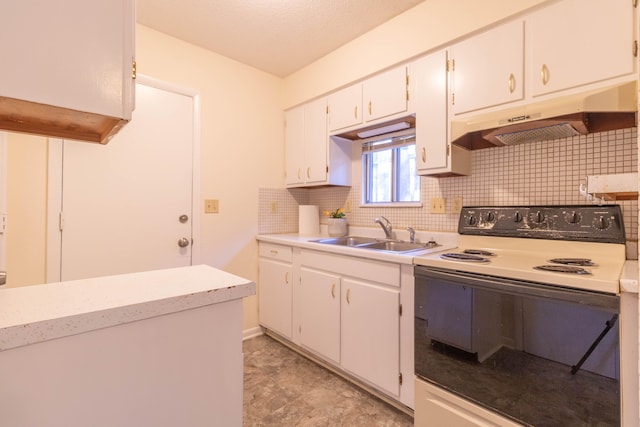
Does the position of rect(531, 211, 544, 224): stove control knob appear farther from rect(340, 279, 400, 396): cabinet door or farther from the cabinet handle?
rect(340, 279, 400, 396): cabinet door

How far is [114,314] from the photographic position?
64 cm

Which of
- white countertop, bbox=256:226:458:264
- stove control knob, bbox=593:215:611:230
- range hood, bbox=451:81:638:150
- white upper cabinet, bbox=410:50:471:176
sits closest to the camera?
range hood, bbox=451:81:638:150

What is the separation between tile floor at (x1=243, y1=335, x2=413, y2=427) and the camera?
5.41 ft

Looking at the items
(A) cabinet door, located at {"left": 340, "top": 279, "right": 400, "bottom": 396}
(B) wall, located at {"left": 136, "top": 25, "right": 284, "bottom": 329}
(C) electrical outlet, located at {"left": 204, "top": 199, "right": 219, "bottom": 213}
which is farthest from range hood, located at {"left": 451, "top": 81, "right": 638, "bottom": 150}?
(C) electrical outlet, located at {"left": 204, "top": 199, "right": 219, "bottom": 213}

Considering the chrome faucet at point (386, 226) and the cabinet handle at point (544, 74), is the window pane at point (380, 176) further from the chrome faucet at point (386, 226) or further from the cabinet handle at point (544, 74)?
the cabinet handle at point (544, 74)

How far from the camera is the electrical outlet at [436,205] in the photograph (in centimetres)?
209

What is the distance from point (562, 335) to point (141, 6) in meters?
2.78

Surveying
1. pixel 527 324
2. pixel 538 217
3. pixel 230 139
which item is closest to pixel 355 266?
pixel 527 324

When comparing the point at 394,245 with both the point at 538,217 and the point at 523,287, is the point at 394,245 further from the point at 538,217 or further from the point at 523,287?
the point at 523,287

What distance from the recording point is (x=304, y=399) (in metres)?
1.82

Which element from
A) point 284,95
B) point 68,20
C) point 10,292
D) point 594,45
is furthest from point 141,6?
point 594,45

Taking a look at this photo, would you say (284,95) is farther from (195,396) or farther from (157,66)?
(195,396)

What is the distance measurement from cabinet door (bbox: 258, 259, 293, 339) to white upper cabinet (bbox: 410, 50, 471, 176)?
4.19ft

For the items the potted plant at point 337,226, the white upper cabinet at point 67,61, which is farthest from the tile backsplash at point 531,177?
→ the white upper cabinet at point 67,61
